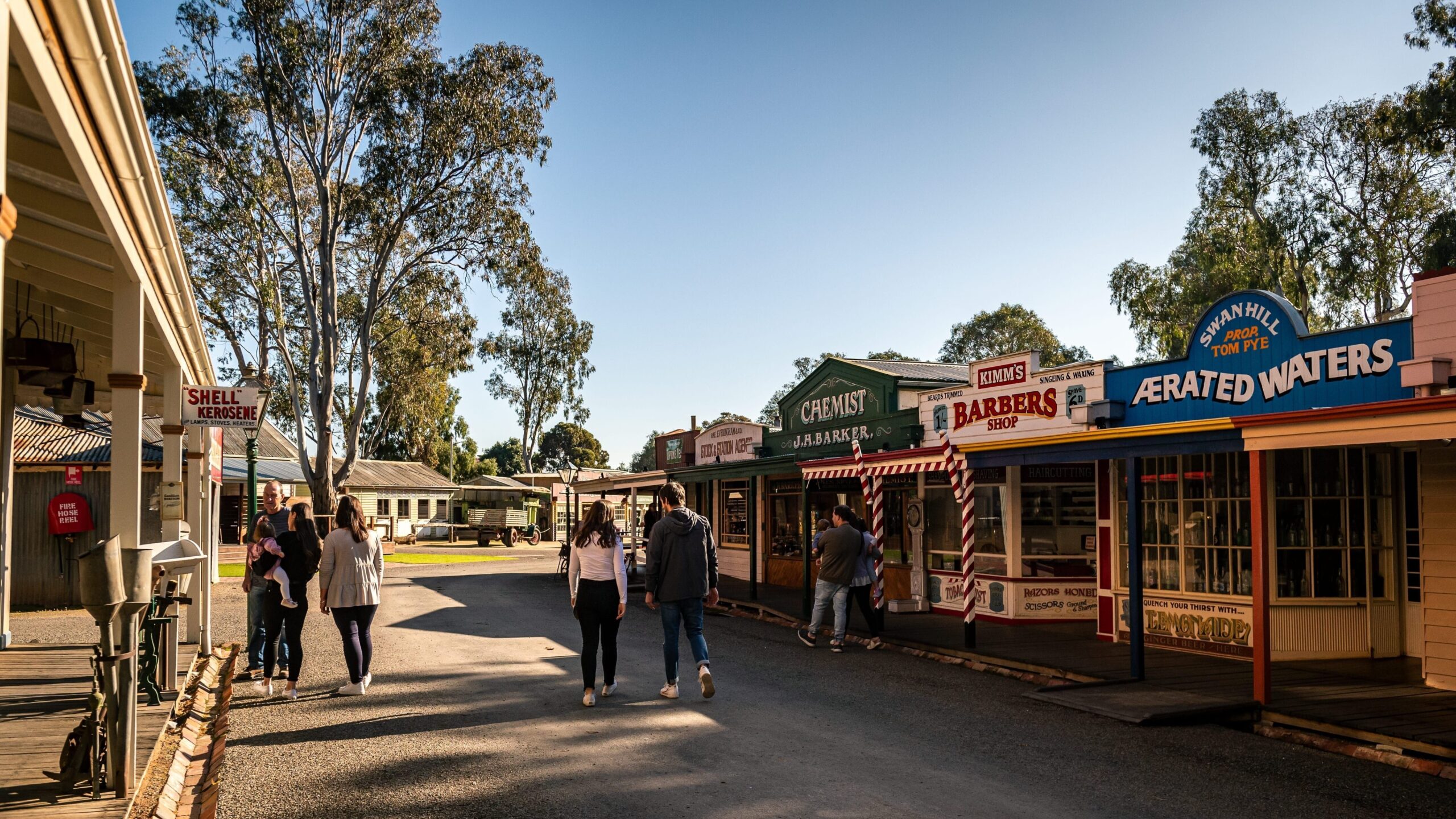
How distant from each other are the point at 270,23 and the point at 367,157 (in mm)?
3772

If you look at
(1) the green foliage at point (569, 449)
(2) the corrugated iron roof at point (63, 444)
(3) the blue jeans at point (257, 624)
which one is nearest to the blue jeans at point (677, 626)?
(3) the blue jeans at point (257, 624)

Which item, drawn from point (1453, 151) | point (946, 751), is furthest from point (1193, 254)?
point (946, 751)

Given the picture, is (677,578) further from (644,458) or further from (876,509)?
(644,458)

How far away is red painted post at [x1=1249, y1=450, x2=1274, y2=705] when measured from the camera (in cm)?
838

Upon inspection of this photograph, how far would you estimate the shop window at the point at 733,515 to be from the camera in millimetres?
23594

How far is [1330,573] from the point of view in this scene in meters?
10.9

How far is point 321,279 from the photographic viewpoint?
2761cm

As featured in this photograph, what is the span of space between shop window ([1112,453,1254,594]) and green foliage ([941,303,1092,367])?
1722 inches

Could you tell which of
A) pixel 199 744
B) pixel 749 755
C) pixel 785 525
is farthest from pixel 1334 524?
pixel 785 525

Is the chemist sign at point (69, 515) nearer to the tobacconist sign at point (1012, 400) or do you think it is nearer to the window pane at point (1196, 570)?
the tobacconist sign at point (1012, 400)

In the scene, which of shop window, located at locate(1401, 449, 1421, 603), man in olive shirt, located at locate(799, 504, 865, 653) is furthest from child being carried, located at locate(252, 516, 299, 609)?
shop window, located at locate(1401, 449, 1421, 603)

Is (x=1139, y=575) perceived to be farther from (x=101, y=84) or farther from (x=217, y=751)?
(x=101, y=84)

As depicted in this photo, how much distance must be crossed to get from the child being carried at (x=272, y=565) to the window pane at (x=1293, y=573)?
9843 millimetres

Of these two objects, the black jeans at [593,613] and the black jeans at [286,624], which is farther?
the black jeans at [286,624]
